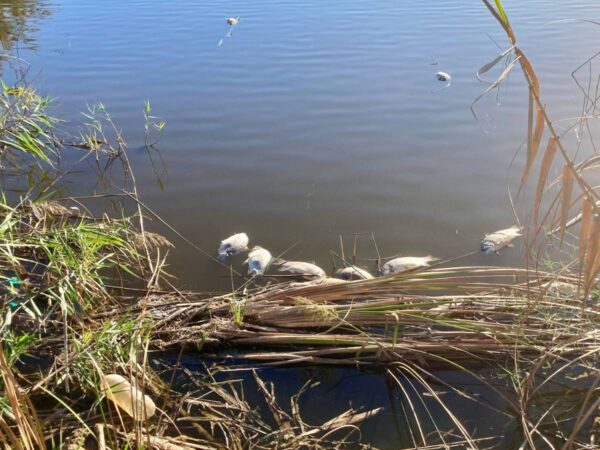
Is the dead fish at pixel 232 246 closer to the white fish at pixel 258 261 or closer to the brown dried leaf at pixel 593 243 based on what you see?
the white fish at pixel 258 261

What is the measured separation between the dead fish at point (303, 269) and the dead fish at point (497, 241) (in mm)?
943

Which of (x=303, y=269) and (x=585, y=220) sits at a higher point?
(x=585, y=220)

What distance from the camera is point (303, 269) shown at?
348 centimetres

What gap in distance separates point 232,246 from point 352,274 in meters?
0.79

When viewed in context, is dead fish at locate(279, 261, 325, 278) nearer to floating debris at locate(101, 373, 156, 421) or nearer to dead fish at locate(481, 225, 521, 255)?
dead fish at locate(481, 225, 521, 255)

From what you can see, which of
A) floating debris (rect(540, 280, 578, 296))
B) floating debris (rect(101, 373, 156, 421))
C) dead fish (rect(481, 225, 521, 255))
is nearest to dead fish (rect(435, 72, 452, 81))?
dead fish (rect(481, 225, 521, 255))

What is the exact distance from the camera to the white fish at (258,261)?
3506mm

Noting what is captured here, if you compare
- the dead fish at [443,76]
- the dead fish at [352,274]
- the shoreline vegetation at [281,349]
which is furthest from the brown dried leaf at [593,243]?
the dead fish at [443,76]

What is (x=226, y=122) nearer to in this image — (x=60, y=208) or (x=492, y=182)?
(x=60, y=208)

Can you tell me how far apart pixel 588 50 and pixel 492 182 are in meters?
3.40

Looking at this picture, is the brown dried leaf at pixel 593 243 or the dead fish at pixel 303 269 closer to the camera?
the brown dried leaf at pixel 593 243

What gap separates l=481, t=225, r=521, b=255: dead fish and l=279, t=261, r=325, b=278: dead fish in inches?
37.1

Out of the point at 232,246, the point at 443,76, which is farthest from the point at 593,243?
the point at 443,76

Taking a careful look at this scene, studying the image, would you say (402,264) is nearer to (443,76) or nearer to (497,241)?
(497,241)
